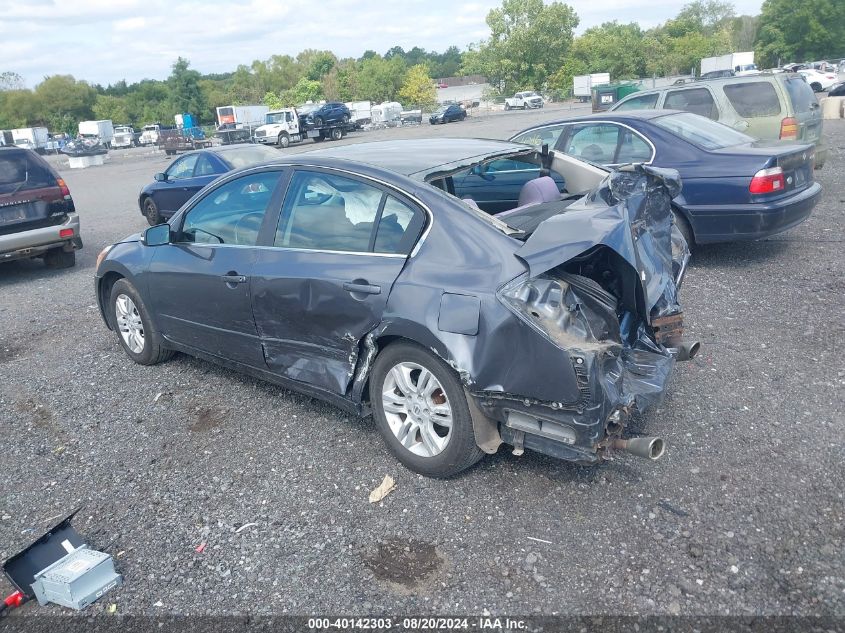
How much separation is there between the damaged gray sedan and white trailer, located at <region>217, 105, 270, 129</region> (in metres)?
Answer: 57.6

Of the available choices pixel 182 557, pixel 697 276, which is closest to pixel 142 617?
pixel 182 557

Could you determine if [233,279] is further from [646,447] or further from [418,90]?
[418,90]

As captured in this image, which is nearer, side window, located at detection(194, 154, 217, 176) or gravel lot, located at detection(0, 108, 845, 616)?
gravel lot, located at detection(0, 108, 845, 616)

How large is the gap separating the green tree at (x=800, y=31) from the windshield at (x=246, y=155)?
85098mm

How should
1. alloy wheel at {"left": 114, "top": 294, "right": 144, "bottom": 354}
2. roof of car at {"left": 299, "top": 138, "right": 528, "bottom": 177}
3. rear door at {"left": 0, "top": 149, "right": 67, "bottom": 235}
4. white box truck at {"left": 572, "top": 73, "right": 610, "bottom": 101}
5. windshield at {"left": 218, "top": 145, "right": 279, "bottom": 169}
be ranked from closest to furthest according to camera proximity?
roof of car at {"left": 299, "top": 138, "right": 528, "bottom": 177}
alloy wheel at {"left": 114, "top": 294, "right": 144, "bottom": 354}
rear door at {"left": 0, "top": 149, "right": 67, "bottom": 235}
windshield at {"left": 218, "top": 145, "right": 279, "bottom": 169}
white box truck at {"left": 572, "top": 73, "right": 610, "bottom": 101}

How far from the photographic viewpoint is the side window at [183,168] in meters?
12.5

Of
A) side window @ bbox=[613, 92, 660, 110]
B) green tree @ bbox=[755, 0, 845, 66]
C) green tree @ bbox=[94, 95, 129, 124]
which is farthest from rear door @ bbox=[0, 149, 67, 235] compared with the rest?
green tree @ bbox=[94, 95, 129, 124]

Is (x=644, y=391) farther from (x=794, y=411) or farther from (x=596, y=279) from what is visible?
(x=794, y=411)

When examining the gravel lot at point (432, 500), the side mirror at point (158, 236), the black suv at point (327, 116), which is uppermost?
the black suv at point (327, 116)

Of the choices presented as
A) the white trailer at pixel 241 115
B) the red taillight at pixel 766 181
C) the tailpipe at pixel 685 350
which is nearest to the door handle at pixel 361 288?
the tailpipe at pixel 685 350

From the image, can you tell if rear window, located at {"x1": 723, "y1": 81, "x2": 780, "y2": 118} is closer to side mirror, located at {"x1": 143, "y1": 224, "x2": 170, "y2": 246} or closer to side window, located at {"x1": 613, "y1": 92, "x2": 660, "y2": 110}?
side window, located at {"x1": 613, "y1": 92, "x2": 660, "y2": 110}

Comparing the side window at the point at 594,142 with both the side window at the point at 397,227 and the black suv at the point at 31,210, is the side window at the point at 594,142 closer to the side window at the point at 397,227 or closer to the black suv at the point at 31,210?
the side window at the point at 397,227

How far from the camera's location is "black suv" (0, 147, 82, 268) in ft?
28.7

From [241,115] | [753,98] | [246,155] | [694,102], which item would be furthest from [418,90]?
[753,98]
